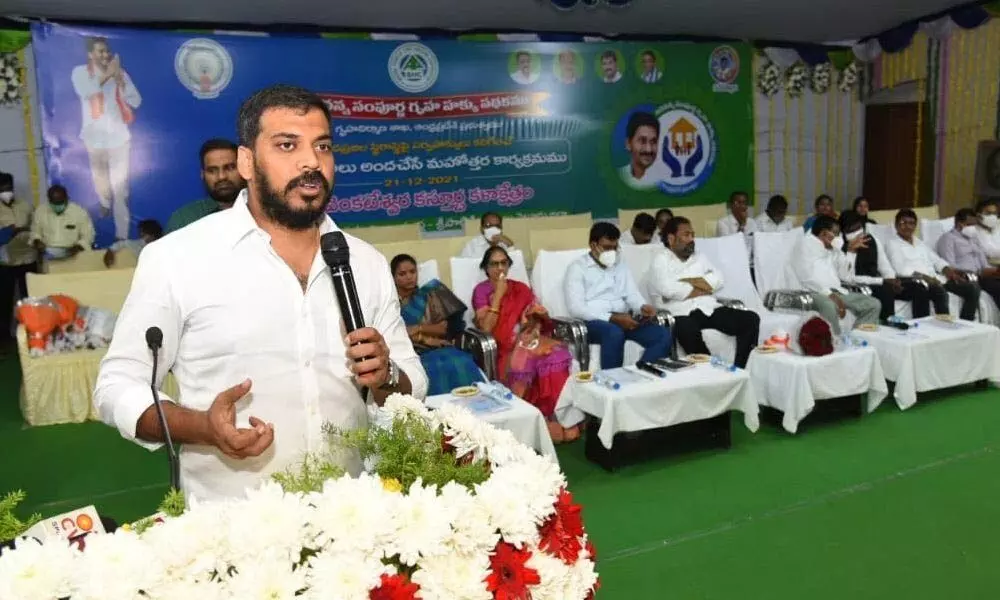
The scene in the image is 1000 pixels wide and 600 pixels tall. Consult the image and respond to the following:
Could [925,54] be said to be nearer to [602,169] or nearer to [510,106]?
[602,169]

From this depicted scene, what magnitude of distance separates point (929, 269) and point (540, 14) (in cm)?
403

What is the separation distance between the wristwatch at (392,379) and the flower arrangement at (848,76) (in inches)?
381

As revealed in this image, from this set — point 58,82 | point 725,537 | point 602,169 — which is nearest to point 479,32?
point 602,169

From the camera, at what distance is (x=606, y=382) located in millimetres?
3760

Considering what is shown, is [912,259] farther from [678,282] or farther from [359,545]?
[359,545]

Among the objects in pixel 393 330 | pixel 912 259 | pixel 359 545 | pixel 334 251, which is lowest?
pixel 912 259

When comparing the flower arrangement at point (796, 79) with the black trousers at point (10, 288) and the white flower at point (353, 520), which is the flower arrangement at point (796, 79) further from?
the white flower at point (353, 520)

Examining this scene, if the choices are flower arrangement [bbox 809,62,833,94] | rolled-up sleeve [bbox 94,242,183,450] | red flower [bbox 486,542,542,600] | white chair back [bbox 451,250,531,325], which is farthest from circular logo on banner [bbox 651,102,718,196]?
red flower [bbox 486,542,542,600]

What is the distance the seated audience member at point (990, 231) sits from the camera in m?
6.55

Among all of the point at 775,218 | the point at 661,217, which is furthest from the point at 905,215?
the point at 661,217

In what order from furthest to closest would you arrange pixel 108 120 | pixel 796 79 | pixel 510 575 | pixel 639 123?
1. pixel 796 79
2. pixel 639 123
3. pixel 108 120
4. pixel 510 575

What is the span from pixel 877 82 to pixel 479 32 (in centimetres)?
493

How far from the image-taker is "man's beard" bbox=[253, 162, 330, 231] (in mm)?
1304

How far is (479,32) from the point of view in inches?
313
